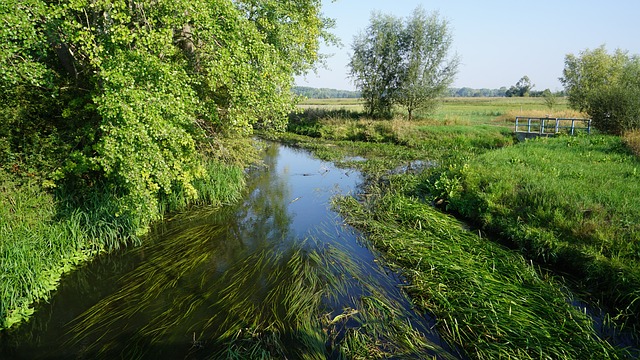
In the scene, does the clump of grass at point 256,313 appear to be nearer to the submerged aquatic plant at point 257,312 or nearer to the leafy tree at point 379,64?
the submerged aquatic plant at point 257,312

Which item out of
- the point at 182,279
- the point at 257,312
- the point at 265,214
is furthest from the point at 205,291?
the point at 265,214

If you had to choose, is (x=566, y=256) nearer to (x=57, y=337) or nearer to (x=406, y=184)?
(x=406, y=184)

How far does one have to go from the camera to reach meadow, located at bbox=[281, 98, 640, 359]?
526 centimetres

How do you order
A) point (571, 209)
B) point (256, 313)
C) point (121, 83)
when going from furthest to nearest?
1. point (571, 209)
2. point (121, 83)
3. point (256, 313)

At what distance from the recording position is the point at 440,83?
29.5 metres


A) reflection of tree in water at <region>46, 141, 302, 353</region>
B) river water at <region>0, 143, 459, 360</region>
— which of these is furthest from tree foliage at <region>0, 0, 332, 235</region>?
river water at <region>0, 143, 459, 360</region>

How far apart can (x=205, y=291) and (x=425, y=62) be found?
1142 inches

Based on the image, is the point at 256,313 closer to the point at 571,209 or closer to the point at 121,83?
the point at 121,83

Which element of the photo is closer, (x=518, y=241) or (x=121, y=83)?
(x=121, y=83)

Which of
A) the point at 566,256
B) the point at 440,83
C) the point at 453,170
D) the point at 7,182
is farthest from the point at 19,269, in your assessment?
the point at 440,83

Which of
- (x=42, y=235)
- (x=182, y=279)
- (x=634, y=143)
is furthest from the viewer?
(x=634, y=143)

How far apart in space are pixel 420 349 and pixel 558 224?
540cm

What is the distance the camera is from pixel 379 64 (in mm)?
31609

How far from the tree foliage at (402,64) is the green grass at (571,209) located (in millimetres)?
17386
